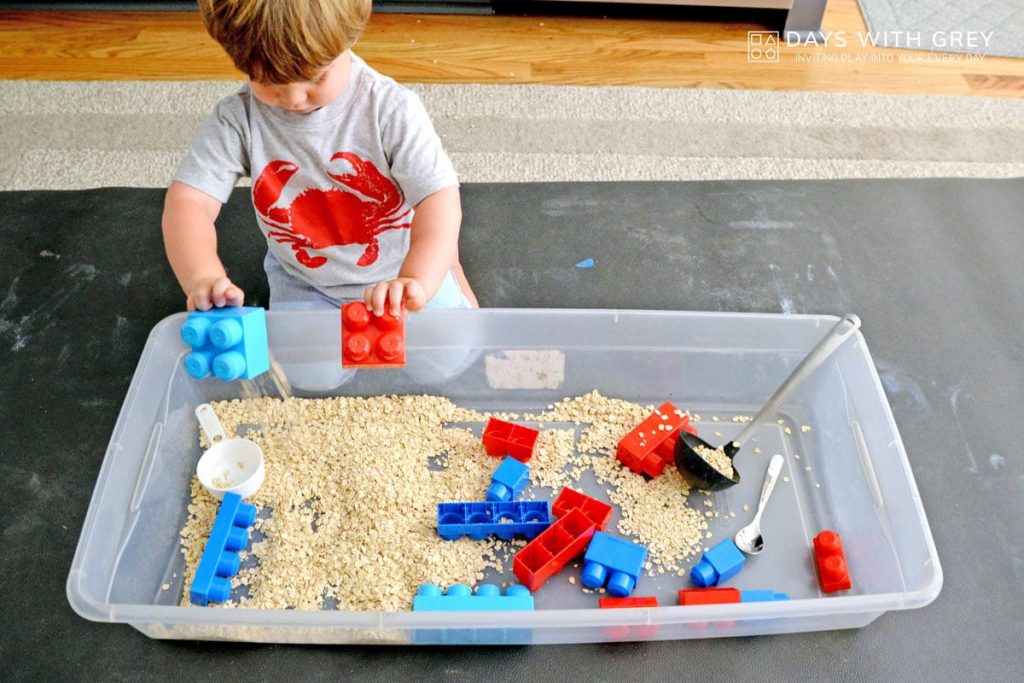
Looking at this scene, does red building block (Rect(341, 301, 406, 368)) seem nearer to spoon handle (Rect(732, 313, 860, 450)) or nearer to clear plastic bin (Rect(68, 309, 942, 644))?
clear plastic bin (Rect(68, 309, 942, 644))

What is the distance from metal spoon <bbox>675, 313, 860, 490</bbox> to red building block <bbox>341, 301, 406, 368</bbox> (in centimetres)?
30

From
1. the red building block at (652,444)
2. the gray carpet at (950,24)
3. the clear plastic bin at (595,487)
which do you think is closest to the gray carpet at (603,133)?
the gray carpet at (950,24)

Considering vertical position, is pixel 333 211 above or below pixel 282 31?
below


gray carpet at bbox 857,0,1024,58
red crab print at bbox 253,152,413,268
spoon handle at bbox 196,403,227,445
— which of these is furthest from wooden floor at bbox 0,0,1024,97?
spoon handle at bbox 196,403,227,445

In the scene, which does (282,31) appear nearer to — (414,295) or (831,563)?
(414,295)

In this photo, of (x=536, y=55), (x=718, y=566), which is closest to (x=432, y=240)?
(x=718, y=566)

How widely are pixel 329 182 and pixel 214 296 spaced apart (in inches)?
6.5

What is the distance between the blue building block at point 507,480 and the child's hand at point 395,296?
183 millimetres

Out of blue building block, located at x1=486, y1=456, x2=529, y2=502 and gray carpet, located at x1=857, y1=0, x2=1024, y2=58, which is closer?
blue building block, located at x1=486, y1=456, x2=529, y2=502

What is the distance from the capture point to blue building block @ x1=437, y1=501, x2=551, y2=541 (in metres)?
0.76

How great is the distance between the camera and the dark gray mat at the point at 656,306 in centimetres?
72

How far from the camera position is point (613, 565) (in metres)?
0.73

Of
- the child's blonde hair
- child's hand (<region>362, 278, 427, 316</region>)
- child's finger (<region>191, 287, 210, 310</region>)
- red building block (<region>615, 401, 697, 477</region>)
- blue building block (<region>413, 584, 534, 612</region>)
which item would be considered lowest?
blue building block (<region>413, 584, 534, 612</region>)

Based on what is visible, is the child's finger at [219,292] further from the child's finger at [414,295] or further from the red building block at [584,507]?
the red building block at [584,507]
